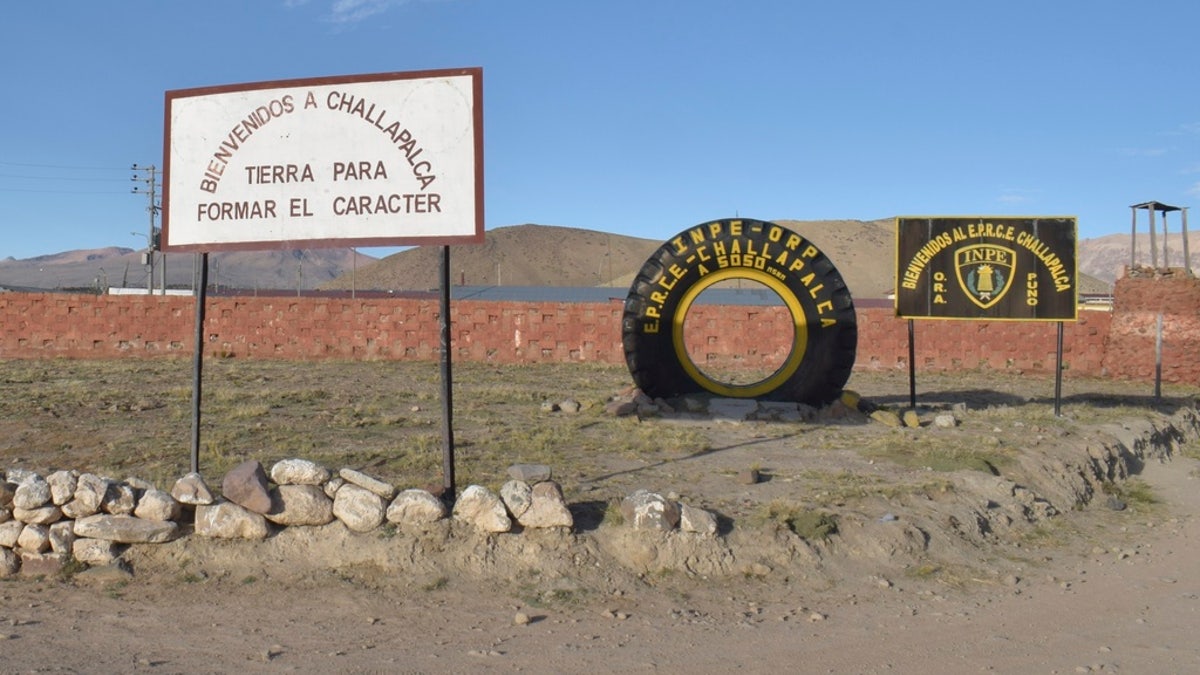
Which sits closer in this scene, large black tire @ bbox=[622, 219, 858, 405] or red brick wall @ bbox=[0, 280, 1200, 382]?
large black tire @ bbox=[622, 219, 858, 405]

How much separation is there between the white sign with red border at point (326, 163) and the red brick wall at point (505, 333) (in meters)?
15.1

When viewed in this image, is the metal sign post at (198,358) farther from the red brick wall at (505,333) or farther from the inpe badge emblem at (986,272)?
the red brick wall at (505,333)

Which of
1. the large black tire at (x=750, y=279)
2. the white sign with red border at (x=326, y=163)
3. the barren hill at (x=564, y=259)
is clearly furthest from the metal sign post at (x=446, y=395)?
the barren hill at (x=564, y=259)

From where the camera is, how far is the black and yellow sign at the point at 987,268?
45.9 ft

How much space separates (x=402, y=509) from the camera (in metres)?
6.86

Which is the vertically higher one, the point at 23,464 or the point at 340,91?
the point at 340,91

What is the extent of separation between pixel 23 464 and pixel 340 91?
4.35 m

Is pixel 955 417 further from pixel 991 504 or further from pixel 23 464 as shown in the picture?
pixel 23 464

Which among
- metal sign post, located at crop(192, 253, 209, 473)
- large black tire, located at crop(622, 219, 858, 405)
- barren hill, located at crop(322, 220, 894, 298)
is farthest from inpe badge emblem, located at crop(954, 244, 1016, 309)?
barren hill, located at crop(322, 220, 894, 298)

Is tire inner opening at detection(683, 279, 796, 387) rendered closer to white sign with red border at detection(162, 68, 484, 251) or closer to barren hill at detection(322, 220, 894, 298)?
white sign with red border at detection(162, 68, 484, 251)

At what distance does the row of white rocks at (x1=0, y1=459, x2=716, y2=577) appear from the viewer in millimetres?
6629

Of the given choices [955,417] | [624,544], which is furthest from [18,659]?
[955,417]

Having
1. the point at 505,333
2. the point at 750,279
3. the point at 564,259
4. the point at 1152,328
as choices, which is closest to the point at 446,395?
the point at 750,279

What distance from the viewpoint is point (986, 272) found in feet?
46.1
